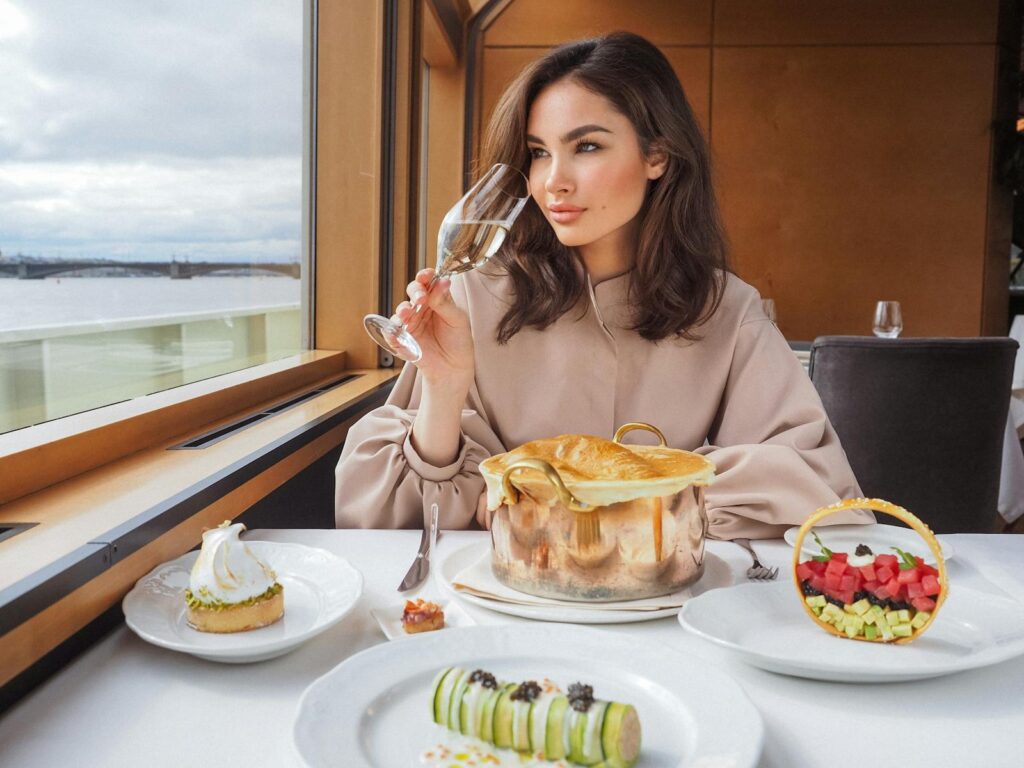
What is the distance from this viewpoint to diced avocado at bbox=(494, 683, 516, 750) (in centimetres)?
64

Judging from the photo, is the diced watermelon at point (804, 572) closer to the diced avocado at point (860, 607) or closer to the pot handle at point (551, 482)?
the diced avocado at point (860, 607)

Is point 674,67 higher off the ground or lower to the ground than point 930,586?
higher

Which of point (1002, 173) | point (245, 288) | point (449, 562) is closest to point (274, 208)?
point (245, 288)

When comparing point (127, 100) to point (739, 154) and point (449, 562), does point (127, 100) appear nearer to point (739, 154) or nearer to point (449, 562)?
point (449, 562)

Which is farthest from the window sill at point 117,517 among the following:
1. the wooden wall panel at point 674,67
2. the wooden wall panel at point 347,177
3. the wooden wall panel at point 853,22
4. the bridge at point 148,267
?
the wooden wall panel at point 853,22

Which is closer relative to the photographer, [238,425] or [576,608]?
[576,608]

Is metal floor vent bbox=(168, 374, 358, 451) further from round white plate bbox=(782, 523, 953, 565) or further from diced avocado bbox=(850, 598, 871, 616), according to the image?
diced avocado bbox=(850, 598, 871, 616)

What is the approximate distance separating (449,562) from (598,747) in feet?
1.55

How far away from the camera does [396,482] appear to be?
4.60ft

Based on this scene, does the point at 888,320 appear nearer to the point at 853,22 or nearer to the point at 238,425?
the point at 853,22

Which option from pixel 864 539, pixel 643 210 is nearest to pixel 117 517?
pixel 864 539

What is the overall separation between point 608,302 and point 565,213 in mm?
217

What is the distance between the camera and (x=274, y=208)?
2625 mm

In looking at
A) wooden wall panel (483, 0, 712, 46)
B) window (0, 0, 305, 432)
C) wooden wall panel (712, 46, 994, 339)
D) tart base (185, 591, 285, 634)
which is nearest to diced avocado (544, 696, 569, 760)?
tart base (185, 591, 285, 634)
